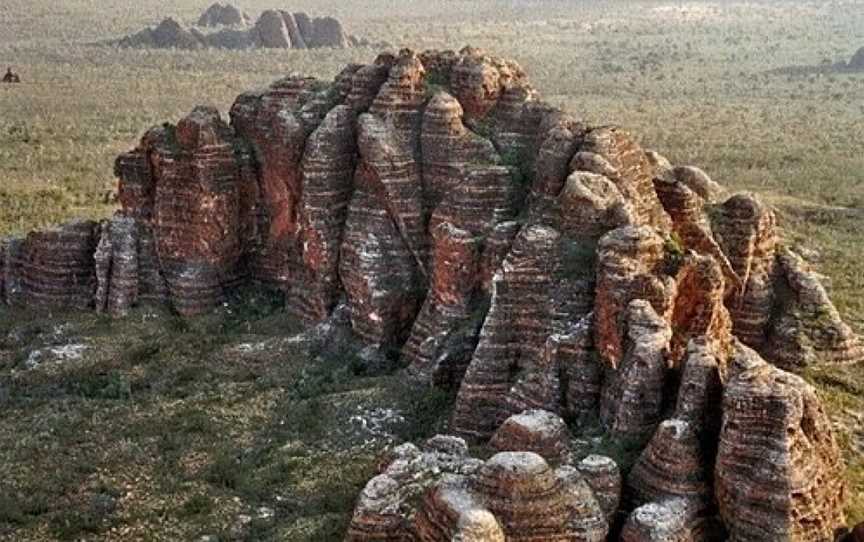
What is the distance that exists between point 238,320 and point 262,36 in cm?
8503

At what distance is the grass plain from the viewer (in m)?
19.1

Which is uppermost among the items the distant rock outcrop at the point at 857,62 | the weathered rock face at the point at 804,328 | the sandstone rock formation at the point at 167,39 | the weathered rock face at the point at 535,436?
the weathered rock face at the point at 535,436

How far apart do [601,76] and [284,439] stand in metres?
76.8

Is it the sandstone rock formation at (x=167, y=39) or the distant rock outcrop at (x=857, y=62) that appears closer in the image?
the distant rock outcrop at (x=857, y=62)

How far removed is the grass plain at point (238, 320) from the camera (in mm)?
19094

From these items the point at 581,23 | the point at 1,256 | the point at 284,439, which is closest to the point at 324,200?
the point at 284,439

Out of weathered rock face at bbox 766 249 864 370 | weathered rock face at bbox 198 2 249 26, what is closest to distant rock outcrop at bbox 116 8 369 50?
weathered rock face at bbox 198 2 249 26

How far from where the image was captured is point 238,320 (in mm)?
26641

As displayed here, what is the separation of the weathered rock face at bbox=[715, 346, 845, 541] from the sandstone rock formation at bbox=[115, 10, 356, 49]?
95.4m

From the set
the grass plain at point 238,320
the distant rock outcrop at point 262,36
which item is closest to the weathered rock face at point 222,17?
the grass plain at point 238,320

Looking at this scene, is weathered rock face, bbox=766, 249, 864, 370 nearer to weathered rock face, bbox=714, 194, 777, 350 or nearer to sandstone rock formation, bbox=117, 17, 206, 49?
weathered rock face, bbox=714, 194, 777, 350

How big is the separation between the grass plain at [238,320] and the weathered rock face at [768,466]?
8.79 feet

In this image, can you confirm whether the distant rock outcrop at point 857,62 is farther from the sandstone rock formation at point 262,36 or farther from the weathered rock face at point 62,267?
the weathered rock face at point 62,267

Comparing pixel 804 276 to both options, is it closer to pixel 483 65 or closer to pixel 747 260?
pixel 747 260
